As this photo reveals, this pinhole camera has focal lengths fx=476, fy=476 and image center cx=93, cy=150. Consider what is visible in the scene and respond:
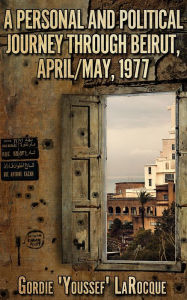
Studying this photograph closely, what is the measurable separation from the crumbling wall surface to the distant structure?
29209 mm

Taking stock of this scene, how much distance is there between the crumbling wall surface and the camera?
5.26m

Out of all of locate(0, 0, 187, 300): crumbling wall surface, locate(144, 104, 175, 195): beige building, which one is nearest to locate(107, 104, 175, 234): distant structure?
locate(144, 104, 175, 195): beige building

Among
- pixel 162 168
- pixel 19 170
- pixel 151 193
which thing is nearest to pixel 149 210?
pixel 151 193

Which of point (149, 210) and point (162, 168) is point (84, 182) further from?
point (162, 168)

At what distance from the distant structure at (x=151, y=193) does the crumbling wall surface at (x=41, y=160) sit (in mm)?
29209

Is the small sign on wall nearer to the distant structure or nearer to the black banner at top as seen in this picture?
the black banner at top

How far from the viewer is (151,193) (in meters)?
41.4

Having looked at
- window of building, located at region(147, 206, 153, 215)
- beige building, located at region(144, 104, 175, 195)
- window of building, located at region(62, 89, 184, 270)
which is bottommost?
window of building, located at region(147, 206, 153, 215)

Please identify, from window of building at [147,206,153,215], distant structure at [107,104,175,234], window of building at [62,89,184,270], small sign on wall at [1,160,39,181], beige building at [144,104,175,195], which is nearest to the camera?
window of building at [62,89,184,270]

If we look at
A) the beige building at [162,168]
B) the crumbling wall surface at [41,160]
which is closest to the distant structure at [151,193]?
the beige building at [162,168]

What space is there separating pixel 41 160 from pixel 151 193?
3667 cm

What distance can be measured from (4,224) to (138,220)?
3371 cm

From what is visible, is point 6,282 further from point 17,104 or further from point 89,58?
point 89,58

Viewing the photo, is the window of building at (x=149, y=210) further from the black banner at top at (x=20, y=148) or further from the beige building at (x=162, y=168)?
the black banner at top at (x=20, y=148)
